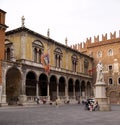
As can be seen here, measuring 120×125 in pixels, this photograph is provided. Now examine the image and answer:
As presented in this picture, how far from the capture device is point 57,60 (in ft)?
117

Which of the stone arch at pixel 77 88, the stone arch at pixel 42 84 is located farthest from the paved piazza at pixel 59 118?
the stone arch at pixel 77 88

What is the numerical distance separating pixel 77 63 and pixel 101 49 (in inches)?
288

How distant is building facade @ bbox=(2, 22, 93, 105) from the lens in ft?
91.4

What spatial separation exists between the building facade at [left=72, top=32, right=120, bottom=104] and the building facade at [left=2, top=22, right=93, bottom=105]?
5509 millimetres

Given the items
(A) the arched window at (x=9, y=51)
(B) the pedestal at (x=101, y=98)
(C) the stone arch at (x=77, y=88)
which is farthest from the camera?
(C) the stone arch at (x=77, y=88)

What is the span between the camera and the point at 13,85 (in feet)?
93.8

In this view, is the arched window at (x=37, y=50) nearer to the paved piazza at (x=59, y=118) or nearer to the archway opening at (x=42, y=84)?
the archway opening at (x=42, y=84)

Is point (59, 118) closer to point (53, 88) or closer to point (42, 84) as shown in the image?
A: point (42, 84)

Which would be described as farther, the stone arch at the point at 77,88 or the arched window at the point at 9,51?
the stone arch at the point at 77,88

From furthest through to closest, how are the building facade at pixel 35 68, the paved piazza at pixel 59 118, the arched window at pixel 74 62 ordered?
1. the arched window at pixel 74 62
2. the building facade at pixel 35 68
3. the paved piazza at pixel 59 118

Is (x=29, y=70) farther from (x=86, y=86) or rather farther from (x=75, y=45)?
(x=75, y=45)

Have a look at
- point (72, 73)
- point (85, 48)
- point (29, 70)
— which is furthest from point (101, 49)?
point (29, 70)

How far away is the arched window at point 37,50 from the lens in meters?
31.0

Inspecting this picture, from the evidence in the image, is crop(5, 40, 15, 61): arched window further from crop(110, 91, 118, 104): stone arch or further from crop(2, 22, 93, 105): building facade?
crop(110, 91, 118, 104): stone arch
